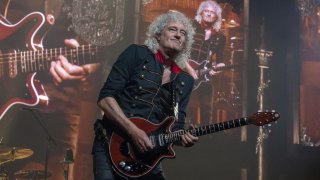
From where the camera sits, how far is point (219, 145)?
7.61m

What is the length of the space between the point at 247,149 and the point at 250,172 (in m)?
0.40

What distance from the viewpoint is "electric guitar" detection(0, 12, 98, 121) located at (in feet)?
22.0

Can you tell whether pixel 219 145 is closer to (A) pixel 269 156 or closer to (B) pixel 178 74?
(A) pixel 269 156

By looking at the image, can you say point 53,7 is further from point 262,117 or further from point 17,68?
point 262,117

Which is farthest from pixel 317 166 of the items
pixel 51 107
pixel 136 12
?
pixel 51 107

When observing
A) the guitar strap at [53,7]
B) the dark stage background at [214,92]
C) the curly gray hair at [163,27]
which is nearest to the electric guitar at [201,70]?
the dark stage background at [214,92]

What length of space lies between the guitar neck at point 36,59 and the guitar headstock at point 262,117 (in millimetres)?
4441

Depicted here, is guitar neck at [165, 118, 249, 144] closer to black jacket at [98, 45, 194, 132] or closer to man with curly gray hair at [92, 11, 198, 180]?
man with curly gray hair at [92, 11, 198, 180]

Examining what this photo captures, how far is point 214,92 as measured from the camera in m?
7.61

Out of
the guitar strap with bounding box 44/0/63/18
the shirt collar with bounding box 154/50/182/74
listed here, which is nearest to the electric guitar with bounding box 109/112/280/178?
the shirt collar with bounding box 154/50/182/74

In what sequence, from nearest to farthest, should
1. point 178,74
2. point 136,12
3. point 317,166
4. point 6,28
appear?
1. point 178,74
2. point 6,28
3. point 136,12
4. point 317,166

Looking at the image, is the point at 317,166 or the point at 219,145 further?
the point at 317,166

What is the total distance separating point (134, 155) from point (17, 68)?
175 inches

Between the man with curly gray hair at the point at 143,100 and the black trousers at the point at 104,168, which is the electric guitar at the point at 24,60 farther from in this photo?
the black trousers at the point at 104,168
